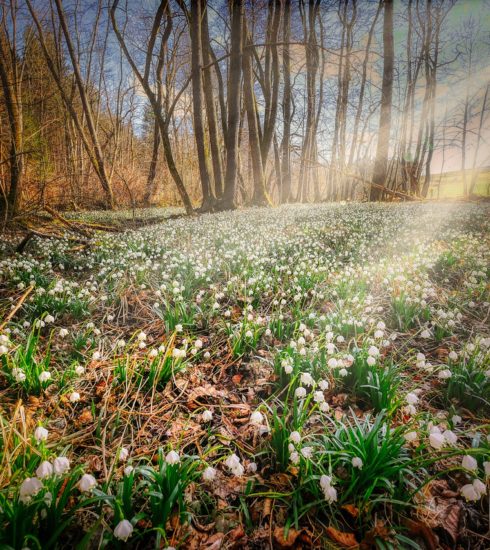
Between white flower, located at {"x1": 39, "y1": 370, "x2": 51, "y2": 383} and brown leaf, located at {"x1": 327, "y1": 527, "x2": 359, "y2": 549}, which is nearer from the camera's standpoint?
brown leaf, located at {"x1": 327, "y1": 527, "x2": 359, "y2": 549}

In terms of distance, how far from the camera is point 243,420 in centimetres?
215

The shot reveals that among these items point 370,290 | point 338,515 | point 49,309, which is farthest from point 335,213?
point 338,515

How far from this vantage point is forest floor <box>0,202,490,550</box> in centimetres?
139

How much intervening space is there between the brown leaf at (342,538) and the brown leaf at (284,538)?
0.16 meters

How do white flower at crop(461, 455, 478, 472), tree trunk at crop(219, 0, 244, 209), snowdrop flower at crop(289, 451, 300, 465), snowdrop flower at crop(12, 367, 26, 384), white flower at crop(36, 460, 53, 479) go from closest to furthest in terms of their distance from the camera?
white flower at crop(36, 460, 53, 479), white flower at crop(461, 455, 478, 472), snowdrop flower at crop(289, 451, 300, 465), snowdrop flower at crop(12, 367, 26, 384), tree trunk at crop(219, 0, 244, 209)

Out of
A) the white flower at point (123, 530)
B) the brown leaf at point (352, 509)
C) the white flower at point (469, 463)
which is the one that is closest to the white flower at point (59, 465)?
the white flower at point (123, 530)

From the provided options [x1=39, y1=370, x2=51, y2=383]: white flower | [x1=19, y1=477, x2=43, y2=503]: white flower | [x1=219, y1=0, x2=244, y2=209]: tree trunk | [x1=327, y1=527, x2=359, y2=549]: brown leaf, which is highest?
[x1=219, y1=0, x2=244, y2=209]: tree trunk

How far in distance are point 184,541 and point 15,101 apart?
1143 cm

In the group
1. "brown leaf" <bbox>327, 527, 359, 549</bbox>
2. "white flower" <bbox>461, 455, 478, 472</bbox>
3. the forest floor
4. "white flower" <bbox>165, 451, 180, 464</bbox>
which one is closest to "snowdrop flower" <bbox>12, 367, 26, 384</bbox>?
the forest floor

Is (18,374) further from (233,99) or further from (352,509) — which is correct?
(233,99)

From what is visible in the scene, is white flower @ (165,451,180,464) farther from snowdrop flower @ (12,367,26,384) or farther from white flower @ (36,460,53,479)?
snowdrop flower @ (12,367,26,384)

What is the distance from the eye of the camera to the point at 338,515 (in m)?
1.50

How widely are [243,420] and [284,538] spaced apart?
83 cm

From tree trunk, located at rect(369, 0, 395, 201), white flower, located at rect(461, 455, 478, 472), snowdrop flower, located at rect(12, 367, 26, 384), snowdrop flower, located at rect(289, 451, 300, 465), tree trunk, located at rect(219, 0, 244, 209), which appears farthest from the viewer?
tree trunk, located at rect(369, 0, 395, 201)
